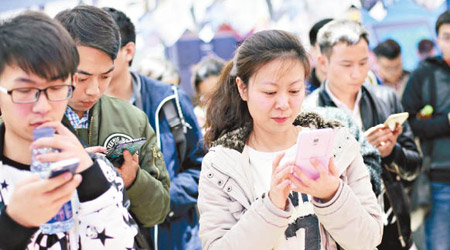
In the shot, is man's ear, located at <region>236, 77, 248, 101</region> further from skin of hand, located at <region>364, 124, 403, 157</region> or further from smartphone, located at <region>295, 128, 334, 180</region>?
skin of hand, located at <region>364, 124, 403, 157</region>

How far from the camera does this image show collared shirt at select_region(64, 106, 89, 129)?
96.5 inches

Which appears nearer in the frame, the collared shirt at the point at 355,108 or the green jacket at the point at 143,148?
the green jacket at the point at 143,148

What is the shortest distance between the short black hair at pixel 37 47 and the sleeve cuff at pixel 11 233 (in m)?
0.40

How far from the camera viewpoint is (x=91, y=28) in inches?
96.5

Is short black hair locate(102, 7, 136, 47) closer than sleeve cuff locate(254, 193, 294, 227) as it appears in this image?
No

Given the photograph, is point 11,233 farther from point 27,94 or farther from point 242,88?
point 242,88

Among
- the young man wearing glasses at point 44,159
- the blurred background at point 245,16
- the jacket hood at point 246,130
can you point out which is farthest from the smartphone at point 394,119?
the blurred background at point 245,16

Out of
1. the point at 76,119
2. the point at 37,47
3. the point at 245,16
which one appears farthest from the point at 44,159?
the point at 245,16

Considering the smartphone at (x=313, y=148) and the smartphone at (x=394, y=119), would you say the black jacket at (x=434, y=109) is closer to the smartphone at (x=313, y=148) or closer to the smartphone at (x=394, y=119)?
the smartphone at (x=394, y=119)

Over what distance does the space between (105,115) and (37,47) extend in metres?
0.89

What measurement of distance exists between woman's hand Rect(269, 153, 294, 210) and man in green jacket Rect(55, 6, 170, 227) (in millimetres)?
582

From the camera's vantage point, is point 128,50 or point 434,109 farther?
point 434,109

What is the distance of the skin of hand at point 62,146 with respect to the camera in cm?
159

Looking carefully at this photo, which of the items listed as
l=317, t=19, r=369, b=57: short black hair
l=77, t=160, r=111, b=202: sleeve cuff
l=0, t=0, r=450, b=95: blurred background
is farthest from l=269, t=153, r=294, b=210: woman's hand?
l=0, t=0, r=450, b=95: blurred background
